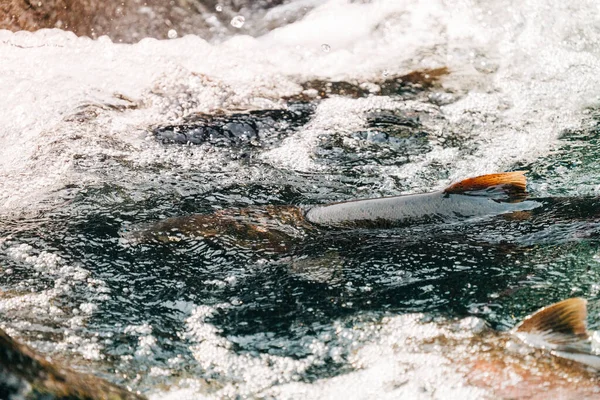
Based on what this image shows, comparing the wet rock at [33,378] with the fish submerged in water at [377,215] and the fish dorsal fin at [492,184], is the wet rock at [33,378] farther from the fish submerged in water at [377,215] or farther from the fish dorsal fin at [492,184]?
the fish dorsal fin at [492,184]

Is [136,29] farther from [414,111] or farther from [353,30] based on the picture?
[414,111]

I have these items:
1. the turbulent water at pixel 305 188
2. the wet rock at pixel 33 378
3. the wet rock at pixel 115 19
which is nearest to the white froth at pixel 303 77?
the turbulent water at pixel 305 188

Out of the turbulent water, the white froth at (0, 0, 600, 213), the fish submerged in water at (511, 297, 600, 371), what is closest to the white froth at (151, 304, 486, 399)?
the turbulent water

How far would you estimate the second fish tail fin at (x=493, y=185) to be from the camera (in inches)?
149

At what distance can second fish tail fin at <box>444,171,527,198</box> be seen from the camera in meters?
3.78

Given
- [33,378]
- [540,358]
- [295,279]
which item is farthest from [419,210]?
[33,378]

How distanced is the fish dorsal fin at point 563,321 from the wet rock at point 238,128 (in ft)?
9.35

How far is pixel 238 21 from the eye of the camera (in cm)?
765

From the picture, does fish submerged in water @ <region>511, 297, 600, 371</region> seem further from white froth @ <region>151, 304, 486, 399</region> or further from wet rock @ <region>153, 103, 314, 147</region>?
wet rock @ <region>153, 103, 314, 147</region>

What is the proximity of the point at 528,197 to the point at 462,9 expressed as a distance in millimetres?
3844

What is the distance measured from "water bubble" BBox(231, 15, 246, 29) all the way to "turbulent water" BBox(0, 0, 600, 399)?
0.09m

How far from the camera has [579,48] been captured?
20.5 feet

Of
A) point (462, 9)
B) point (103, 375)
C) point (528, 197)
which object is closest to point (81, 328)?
point (103, 375)

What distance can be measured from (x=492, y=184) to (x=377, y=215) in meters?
0.63
